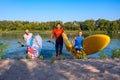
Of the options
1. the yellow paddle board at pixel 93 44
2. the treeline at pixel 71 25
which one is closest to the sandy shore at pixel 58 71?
the yellow paddle board at pixel 93 44

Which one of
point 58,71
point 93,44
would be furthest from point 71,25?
point 58,71

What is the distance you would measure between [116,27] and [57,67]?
77.0m

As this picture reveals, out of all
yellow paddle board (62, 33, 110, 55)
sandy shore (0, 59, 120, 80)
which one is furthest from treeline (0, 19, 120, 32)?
sandy shore (0, 59, 120, 80)

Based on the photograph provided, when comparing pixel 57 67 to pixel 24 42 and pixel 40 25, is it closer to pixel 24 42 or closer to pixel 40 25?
pixel 24 42

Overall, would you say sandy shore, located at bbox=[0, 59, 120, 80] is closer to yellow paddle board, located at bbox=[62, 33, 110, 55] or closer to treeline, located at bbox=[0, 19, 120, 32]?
yellow paddle board, located at bbox=[62, 33, 110, 55]

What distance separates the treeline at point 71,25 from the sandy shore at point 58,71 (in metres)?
64.5

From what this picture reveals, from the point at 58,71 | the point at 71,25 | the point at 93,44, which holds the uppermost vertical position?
the point at 58,71

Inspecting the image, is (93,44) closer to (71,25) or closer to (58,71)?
(58,71)

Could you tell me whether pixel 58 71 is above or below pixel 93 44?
above

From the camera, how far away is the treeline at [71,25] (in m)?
74.1

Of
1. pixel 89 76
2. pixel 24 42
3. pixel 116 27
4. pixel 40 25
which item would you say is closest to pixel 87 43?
pixel 24 42

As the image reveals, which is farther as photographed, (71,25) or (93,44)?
(71,25)

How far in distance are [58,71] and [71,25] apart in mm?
71054

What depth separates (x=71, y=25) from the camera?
252 ft
